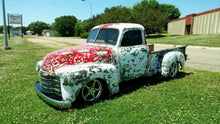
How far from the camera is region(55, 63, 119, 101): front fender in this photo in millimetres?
3404

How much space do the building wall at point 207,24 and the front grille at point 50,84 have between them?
A: 33.0 metres

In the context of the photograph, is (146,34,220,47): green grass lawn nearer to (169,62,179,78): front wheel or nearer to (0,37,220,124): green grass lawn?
(169,62,179,78): front wheel

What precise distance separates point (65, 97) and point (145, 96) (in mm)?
2163

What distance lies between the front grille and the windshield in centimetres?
181

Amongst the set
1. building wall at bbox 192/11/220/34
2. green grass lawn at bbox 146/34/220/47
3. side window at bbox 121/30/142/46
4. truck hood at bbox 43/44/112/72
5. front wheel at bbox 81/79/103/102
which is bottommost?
front wheel at bbox 81/79/103/102

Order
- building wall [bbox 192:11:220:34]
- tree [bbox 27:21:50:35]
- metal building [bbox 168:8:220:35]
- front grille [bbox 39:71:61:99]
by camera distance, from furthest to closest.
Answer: tree [bbox 27:21:50:35], metal building [bbox 168:8:220:35], building wall [bbox 192:11:220:34], front grille [bbox 39:71:61:99]

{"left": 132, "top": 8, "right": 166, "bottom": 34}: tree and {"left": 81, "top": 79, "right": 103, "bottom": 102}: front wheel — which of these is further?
{"left": 132, "top": 8, "right": 166, "bottom": 34}: tree

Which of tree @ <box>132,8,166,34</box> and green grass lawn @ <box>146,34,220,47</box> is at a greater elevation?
tree @ <box>132,8,166,34</box>

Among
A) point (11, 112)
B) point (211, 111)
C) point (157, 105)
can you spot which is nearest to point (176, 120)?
point (157, 105)

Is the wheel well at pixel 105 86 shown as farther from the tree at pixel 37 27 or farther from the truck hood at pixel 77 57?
the tree at pixel 37 27

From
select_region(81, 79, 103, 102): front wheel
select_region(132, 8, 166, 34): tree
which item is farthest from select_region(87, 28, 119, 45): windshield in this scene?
select_region(132, 8, 166, 34): tree

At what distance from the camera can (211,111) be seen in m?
3.65

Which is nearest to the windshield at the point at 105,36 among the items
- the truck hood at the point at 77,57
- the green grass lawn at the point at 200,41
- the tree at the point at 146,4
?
the truck hood at the point at 77,57

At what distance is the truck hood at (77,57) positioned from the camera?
3711mm
